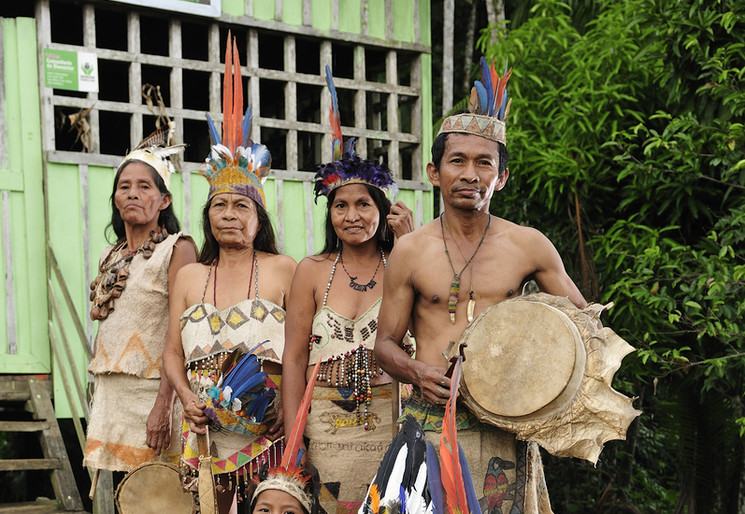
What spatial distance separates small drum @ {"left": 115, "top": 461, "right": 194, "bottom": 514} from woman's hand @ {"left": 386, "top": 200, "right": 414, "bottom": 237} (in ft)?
4.93

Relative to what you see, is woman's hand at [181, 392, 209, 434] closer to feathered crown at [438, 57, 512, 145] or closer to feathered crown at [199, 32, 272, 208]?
feathered crown at [199, 32, 272, 208]

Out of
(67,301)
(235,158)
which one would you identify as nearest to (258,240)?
(235,158)

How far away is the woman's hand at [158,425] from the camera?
4527mm

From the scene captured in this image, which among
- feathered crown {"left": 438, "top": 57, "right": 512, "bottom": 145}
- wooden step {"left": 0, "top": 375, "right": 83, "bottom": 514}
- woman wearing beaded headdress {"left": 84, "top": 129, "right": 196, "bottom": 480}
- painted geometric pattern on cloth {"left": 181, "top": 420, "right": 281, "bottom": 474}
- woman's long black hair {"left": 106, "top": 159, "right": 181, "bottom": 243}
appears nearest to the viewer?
feathered crown {"left": 438, "top": 57, "right": 512, "bottom": 145}

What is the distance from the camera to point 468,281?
314 cm

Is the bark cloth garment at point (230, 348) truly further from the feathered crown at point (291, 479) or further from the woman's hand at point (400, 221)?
the woman's hand at point (400, 221)

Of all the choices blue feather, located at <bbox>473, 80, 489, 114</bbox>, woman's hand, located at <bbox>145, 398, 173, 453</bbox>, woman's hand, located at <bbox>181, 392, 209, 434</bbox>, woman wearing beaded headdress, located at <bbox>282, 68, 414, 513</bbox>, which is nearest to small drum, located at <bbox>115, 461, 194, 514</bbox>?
woman's hand, located at <bbox>145, 398, 173, 453</bbox>

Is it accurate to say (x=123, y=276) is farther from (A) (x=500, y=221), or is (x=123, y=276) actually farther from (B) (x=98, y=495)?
(A) (x=500, y=221)

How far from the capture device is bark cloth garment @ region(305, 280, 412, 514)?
3775 millimetres

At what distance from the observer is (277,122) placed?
8148 mm

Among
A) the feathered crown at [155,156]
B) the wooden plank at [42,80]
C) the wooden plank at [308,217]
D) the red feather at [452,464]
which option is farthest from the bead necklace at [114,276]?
Result: the wooden plank at [308,217]

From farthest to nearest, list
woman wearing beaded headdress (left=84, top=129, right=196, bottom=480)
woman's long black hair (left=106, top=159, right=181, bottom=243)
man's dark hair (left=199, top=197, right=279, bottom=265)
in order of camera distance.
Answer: woman's long black hair (left=106, top=159, right=181, bottom=243)
woman wearing beaded headdress (left=84, top=129, right=196, bottom=480)
man's dark hair (left=199, top=197, right=279, bottom=265)

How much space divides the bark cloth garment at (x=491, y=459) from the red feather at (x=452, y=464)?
252mm

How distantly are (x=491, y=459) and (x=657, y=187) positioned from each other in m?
3.84
